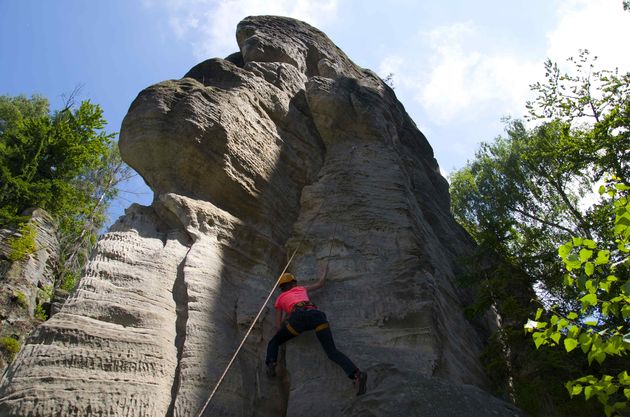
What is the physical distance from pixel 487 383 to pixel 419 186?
17.8 feet

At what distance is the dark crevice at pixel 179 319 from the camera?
5562 mm

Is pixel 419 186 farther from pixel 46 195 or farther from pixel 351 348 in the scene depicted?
pixel 46 195

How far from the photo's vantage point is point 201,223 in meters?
7.63

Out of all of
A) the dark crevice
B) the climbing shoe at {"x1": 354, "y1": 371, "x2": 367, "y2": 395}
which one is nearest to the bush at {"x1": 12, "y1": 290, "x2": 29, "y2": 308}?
the dark crevice

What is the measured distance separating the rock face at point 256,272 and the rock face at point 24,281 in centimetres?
425

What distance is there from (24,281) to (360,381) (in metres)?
A: 8.54

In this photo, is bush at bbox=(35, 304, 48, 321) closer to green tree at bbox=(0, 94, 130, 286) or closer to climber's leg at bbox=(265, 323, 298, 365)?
green tree at bbox=(0, 94, 130, 286)

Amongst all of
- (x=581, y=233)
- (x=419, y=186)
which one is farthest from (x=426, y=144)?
(x=581, y=233)

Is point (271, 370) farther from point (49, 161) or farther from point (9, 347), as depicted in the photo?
point (49, 161)

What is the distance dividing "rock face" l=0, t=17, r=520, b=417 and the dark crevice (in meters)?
0.02

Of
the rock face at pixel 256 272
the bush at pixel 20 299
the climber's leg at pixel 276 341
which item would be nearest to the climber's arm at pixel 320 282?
the rock face at pixel 256 272

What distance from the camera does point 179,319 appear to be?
6.31m

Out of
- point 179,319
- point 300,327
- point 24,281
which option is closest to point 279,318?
point 300,327

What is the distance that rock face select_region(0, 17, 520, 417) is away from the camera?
5383 mm
